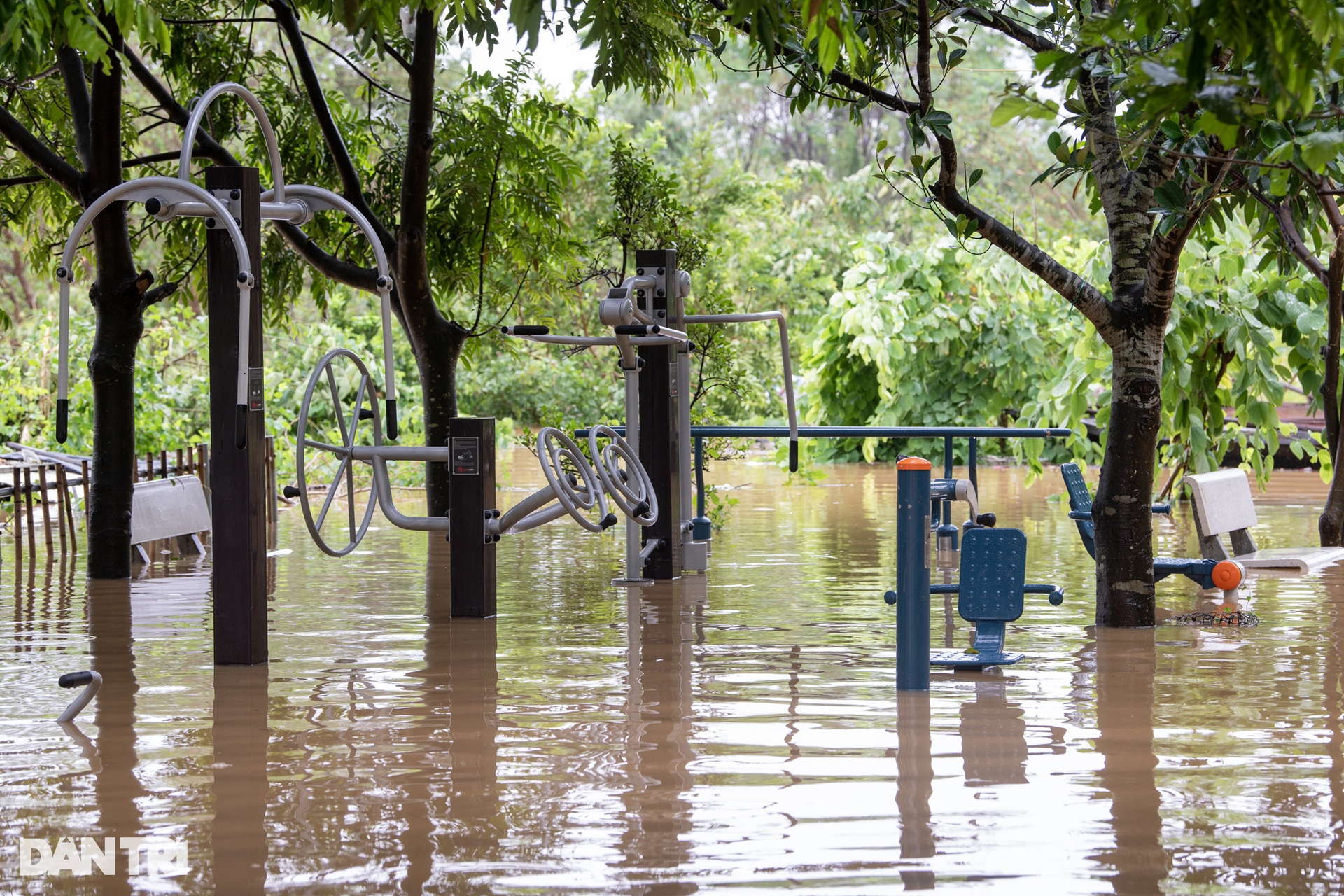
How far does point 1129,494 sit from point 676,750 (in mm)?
3167

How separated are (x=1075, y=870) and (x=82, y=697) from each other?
134 inches

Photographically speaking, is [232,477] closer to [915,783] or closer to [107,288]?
[915,783]

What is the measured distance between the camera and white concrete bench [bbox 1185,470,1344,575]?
27.9 ft

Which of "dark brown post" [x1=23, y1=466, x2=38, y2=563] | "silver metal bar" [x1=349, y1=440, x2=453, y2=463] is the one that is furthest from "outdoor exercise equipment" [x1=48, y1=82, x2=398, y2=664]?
"dark brown post" [x1=23, y1=466, x2=38, y2=563]

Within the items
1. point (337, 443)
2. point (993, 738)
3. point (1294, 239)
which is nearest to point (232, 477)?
point (993, 738)

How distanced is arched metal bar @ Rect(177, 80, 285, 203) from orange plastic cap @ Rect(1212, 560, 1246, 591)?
4995 millimetres

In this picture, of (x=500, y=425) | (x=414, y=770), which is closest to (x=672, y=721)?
(x=414, y=770)

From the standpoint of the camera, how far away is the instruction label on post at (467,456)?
7660 mm

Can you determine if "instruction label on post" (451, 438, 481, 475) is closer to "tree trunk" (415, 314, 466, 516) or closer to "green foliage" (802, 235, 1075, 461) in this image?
"tree trunk" (415, 314, 466, 516)

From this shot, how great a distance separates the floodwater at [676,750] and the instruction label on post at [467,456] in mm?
800

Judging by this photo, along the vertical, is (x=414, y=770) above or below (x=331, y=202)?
below

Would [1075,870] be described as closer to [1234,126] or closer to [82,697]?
[1234,126]

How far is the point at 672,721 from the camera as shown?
5.10 meters

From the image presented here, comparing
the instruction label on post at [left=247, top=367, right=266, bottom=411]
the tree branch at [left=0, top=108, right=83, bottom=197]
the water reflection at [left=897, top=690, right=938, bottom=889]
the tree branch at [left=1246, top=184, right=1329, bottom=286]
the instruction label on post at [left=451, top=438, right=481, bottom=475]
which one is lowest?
the water reflection at [left=897, top=690, right=938, bottom=889]
